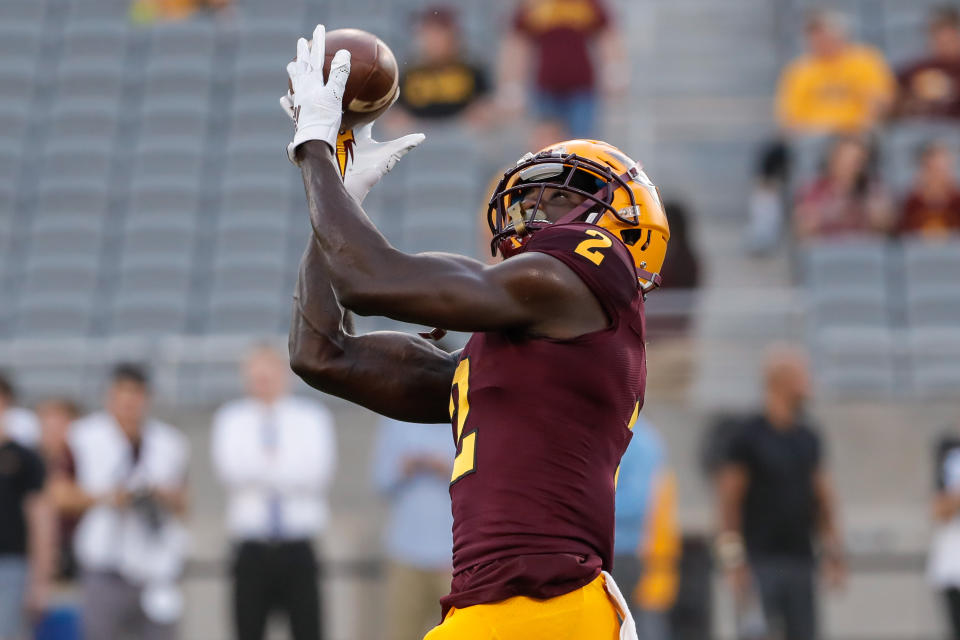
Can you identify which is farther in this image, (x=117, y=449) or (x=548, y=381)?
(x=117, y=449)

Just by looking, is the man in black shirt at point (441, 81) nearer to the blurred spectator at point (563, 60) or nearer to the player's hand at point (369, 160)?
the blurred spectator at point (563, 60)

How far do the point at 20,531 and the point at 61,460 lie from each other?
21.5 inches

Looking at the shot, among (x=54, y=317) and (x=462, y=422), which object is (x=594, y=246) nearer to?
(x=462, y=422)

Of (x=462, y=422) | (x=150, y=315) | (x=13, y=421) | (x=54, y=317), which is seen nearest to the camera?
(x=462, y=422)

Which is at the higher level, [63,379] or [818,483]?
[63,379]

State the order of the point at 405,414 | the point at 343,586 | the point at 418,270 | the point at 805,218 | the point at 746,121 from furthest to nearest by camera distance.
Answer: the point at 746,121 < the point at 805,218 < the point at 343,586 < the point at 405,414 < the point at 418,270

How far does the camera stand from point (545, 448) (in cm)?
306

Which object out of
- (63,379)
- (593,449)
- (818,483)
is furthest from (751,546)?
(593,449)

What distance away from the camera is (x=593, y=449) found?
3.12m

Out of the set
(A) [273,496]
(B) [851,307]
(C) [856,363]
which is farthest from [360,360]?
(B) [851,307]

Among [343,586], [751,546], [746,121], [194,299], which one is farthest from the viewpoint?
[746,121]

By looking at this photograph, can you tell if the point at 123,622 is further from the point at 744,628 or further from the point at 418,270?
the point at 418,270

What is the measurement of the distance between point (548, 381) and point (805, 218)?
262 inches

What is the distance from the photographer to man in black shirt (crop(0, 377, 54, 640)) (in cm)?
750
